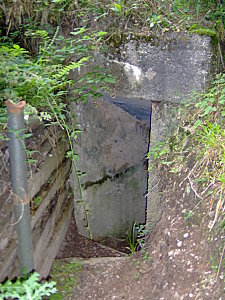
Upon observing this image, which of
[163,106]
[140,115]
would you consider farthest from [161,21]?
[140,115]

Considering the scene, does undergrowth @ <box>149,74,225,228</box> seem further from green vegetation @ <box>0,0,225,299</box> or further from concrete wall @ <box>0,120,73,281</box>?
concrete wall @ <box>0,120,73,281</box>

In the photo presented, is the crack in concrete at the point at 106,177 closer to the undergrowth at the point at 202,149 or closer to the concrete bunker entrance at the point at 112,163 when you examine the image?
the concrete bunker entrance at the point at 112,163

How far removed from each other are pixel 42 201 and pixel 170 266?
44.4 inches

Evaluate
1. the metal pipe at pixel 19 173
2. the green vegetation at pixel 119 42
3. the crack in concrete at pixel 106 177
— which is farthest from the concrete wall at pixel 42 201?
the crack in concrete at pixel 106 177

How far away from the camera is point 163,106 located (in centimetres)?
302

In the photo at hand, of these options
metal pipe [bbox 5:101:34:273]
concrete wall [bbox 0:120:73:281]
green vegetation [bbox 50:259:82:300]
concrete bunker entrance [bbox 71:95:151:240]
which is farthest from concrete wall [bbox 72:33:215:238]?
metal pipe [bbox 5:101:34:273]

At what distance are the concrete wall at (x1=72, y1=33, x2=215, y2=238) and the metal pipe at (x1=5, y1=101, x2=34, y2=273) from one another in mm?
1486

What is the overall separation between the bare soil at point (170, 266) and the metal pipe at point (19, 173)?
1016 millimetres

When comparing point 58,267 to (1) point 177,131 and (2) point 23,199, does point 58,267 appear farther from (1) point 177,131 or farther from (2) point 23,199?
(1) point 177,131

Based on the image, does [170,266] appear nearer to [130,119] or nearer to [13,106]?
[13,106]

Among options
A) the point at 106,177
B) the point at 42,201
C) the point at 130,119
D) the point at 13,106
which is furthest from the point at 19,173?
the point at 130,119

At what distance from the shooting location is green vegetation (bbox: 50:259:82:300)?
105 inches

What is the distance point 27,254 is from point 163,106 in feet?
6.00

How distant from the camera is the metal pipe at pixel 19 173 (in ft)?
5.81
